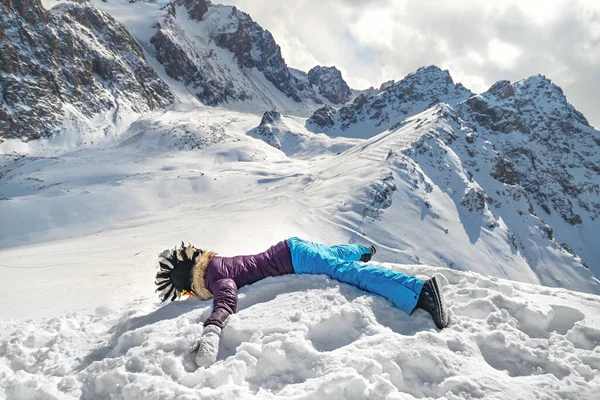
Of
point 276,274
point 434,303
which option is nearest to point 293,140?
point 276,274

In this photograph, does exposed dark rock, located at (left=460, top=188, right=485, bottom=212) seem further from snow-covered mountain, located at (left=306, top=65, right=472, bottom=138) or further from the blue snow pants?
snow-covered mountain, located at (left=306, top=65, right=472, bottom=138)

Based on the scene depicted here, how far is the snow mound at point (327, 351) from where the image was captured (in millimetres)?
2379

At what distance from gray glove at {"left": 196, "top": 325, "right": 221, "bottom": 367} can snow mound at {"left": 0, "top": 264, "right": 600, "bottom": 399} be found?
0.10m

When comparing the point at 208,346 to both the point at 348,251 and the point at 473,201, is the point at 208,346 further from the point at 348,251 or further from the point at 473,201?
the point at 473,201

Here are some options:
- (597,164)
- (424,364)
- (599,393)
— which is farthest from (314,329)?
(597,164)

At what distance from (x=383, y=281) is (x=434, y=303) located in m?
0.55

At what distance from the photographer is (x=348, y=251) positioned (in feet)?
16.4

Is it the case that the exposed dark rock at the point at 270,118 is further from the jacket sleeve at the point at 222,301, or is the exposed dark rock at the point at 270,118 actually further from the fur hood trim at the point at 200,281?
the jacket sleeve at the point at 222,301

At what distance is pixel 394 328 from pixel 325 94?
145398 mm

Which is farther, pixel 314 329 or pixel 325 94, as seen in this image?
pixel 325 94

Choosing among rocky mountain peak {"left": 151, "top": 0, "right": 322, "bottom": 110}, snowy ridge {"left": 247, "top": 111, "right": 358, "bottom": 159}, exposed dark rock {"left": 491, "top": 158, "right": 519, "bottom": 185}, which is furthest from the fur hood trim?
rocky mountain peak {"left": 151, "top": 0, "right": 322, "bottom": 110}

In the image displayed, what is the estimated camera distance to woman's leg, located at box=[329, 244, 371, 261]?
4824 millimetres

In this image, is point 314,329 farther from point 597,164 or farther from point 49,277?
point 597,164

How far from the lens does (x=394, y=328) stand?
10.2 ft
